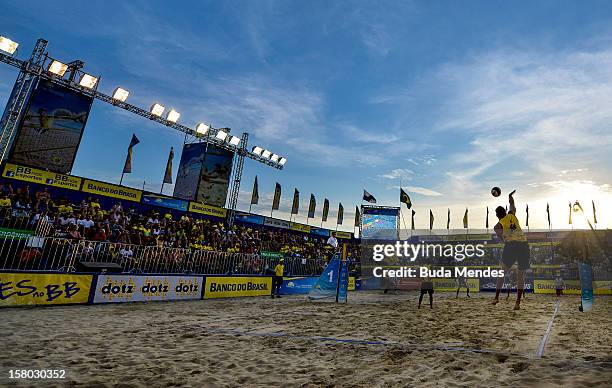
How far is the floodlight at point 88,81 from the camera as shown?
63.7 ft

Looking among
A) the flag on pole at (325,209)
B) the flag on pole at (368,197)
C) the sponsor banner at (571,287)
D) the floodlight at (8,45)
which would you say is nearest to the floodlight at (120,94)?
the floodlight at (8,45)

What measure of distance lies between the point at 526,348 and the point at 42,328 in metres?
8.20

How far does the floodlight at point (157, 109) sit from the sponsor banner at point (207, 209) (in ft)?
22.2

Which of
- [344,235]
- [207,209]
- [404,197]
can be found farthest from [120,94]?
[344,235]

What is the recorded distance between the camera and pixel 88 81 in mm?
19656

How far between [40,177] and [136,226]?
579 centimetres

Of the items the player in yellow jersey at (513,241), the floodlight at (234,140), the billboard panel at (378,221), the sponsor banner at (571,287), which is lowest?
the sponsor banner at (571,287)

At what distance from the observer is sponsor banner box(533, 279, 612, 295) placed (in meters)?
20.9

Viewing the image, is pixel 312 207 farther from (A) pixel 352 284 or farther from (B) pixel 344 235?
(A) pixel 352 284

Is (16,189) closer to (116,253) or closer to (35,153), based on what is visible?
(35,153)

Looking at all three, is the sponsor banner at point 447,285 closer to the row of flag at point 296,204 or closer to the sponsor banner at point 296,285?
the sponsor banner at point 296,285

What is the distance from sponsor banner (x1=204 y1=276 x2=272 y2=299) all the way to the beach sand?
6921 millimetres

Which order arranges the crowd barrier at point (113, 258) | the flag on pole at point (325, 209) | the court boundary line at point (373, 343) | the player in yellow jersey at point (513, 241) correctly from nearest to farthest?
the court boundary line at point (373, 343) < the player in yellow jersey at point (513, 241) < the crowd barrier at point (113, 258) < the flag on pole at point (325, 209)

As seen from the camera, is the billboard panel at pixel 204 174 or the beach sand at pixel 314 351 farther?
the billboard panel at pixel 204 174
